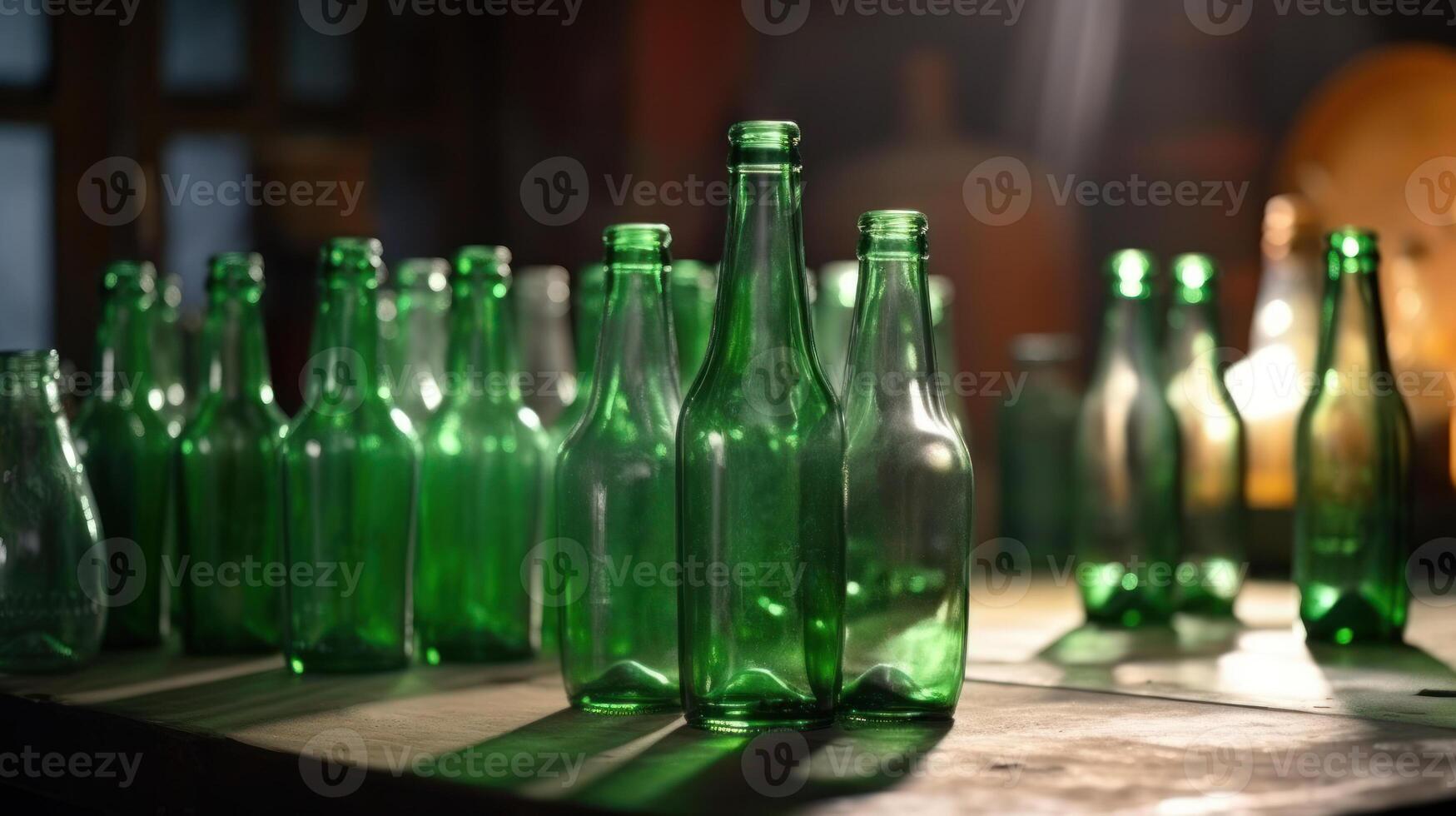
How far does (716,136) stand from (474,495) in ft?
4.92

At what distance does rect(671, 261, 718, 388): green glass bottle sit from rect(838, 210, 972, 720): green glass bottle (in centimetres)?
34

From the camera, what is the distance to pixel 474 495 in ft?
3.41

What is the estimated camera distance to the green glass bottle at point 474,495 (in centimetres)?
103

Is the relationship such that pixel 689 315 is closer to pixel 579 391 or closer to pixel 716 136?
pixel 579 391

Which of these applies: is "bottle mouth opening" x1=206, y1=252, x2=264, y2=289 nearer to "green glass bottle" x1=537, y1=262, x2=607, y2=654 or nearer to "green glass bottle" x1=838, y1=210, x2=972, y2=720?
"green glass bottle" x1=537, y1=262, x2=607, y2=654

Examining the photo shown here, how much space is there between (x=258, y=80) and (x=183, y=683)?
5.19ft

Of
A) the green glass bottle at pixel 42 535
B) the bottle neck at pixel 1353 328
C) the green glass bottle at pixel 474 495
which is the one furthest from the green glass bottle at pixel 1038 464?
the green glass bottle at pixel 42 535

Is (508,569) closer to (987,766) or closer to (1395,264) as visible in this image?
(987,766)

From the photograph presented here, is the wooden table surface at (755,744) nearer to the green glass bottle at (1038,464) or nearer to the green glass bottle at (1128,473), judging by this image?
the green glass bottle at (1128,473)

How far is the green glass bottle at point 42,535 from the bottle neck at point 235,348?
0.34 feet

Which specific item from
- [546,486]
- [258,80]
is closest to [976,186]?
[258,80]

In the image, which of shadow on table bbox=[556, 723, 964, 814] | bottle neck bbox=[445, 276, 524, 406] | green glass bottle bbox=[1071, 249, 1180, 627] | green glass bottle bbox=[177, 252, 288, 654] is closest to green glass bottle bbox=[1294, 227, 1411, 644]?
green glass bottle bbox=[1071, 249, 1180, 627]

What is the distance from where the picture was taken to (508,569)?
1035 millimetres

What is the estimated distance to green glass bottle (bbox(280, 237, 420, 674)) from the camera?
975 millimetres
